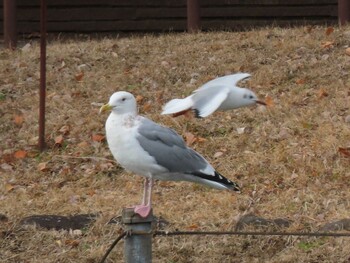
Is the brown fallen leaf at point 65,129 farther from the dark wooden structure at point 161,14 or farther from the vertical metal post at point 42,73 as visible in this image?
the dark wooden structure at point 161,14

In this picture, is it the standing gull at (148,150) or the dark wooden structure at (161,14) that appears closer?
the standing gull at (148,150)

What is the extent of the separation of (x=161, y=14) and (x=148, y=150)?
27.0ft

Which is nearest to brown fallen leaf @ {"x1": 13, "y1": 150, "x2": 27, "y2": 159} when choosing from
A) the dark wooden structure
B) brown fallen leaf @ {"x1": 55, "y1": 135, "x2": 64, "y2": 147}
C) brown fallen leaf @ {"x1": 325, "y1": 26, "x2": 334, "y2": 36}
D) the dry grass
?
the dry grass

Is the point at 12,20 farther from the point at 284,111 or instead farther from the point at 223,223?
the point at 223,223

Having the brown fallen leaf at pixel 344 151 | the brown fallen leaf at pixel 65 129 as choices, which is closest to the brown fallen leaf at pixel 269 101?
the brown fallen leaf at pixel 344 151

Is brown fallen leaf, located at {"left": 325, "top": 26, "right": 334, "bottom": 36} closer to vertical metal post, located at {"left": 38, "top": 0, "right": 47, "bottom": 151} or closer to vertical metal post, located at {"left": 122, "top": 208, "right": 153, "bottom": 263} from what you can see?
vertical metal post, located at {"left": 38, "top": 0, "right": 47, "bottom": 151}

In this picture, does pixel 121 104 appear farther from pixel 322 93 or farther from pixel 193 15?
pixel 193 15

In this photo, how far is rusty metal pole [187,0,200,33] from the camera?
11391 mm

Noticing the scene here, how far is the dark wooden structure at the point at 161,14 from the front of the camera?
1271 cm

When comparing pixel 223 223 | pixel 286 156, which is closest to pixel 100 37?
pixel 286 156

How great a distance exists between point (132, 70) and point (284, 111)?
2236 millimetres

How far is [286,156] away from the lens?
24.2ft

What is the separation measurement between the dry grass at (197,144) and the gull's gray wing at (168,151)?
3.54 feet

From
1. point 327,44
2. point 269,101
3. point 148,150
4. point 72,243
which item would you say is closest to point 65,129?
point 269,101
